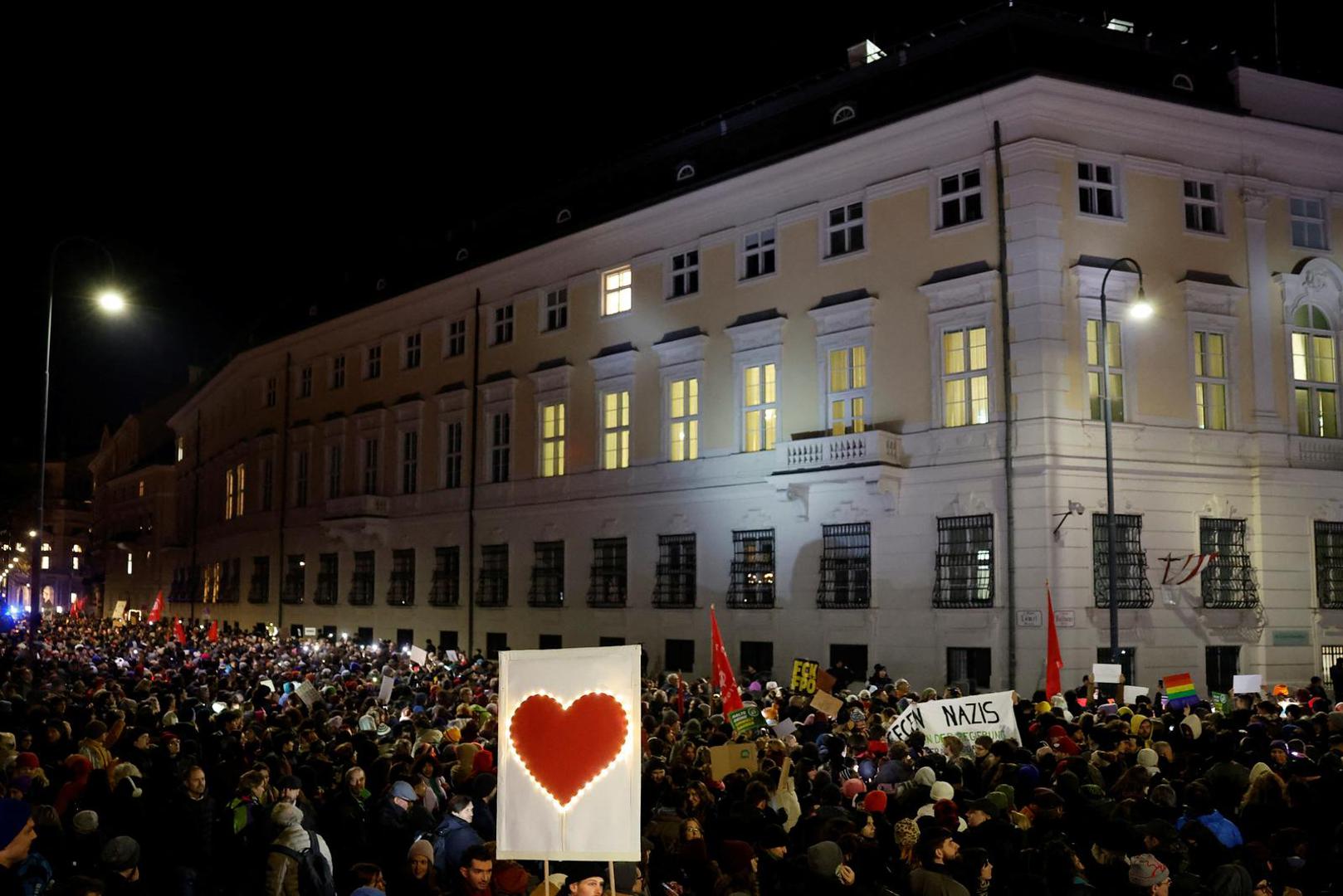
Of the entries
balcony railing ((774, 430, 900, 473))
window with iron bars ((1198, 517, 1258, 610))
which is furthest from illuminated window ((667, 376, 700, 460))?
window with iron bars ((1198, 517, 1258, 610))

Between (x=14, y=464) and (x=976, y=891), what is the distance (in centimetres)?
16774

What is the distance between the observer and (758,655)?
34031mm

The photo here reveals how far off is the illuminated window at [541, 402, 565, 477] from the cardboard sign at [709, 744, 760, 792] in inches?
1121

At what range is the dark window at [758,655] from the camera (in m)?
33.7

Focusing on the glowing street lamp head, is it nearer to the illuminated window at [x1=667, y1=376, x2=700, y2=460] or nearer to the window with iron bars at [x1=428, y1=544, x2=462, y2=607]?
the illuminated window at [x1=667, y1=376, x2=700, y2=460]

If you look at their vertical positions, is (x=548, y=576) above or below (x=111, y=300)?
below

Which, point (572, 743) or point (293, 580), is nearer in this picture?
point (572, 743)

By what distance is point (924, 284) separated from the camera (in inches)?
1214

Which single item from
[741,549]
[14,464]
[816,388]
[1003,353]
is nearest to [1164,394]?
[1003,353]

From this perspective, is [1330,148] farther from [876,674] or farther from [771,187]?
[876,674]

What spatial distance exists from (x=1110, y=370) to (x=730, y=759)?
19067mm

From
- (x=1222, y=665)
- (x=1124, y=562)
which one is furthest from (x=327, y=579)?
(x=1222, y=665)

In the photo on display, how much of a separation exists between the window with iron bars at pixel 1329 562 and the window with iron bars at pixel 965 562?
26.2 feet

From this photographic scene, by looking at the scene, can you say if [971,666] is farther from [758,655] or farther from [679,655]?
[679,655]
